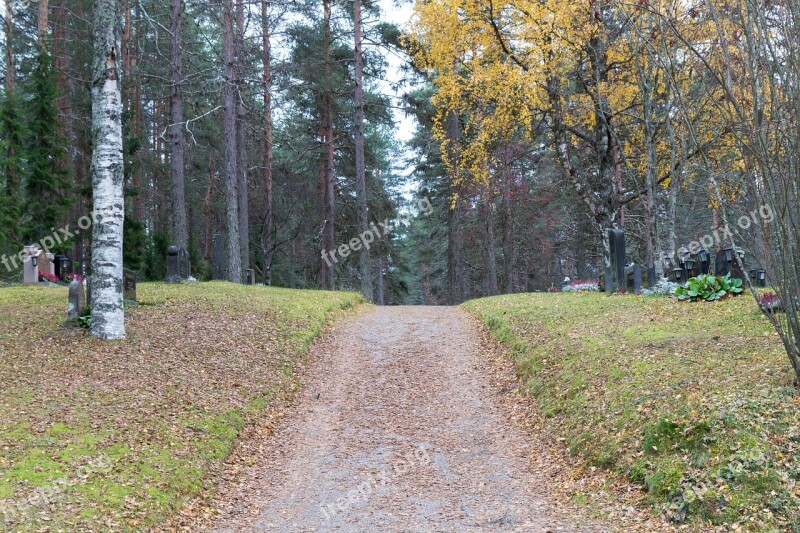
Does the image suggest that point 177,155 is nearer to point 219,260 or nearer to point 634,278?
point 219,260

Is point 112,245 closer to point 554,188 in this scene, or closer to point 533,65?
point 533,65

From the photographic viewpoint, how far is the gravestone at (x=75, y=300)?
33.3 ft

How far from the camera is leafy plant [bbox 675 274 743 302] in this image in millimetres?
11328

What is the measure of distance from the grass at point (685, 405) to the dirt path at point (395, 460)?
2.71ft

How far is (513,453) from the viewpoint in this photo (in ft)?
22.9

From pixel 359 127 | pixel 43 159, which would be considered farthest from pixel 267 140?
pixel 43 159

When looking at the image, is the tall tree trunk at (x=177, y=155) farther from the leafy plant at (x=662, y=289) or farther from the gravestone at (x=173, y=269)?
the leafy plant at (x=662, y=289)

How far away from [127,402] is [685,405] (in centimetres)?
606

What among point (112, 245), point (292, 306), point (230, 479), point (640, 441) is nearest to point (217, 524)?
point (230, 479)

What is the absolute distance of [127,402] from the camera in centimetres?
722

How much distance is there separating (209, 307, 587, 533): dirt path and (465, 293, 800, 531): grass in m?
0.83

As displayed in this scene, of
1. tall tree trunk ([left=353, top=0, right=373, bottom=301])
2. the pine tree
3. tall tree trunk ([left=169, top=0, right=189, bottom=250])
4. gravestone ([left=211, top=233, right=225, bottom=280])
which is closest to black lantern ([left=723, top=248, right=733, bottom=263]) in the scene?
tall tree trunk ([left=353, top=0, right=373, bottom=301])

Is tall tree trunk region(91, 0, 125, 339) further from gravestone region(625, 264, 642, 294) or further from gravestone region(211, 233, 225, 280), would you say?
gravestone region(211, 233, 225, 280)

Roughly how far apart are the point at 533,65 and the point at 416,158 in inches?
663
